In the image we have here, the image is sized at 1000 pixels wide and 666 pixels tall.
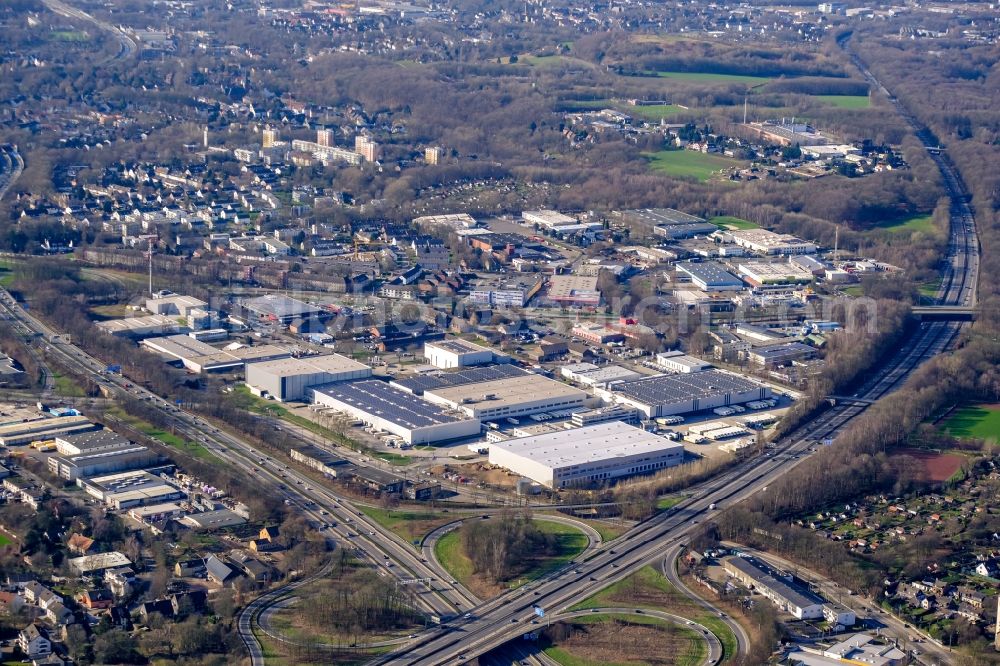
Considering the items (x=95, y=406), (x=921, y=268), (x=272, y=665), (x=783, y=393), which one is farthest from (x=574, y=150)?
(x=272, y=665)

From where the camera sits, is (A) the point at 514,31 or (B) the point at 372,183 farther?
(A) the point at 514,31

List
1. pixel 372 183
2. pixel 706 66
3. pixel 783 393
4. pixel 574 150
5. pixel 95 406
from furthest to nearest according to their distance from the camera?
pixel 706 66, pixel 574 150, pixel 372 183, pixel 783 393, pixel 95 406

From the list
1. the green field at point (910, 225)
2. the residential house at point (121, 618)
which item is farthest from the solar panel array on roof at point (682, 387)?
the green field at point (910, 225)

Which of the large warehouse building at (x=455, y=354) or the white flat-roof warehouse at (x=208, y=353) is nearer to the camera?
the white flat-roof warehouse at (x=208, y=353)

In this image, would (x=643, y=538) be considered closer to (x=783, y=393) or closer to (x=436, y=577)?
(x=436, y=577)

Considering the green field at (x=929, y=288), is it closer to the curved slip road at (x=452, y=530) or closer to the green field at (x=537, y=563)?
the curved slip road at (x=452, y=530)

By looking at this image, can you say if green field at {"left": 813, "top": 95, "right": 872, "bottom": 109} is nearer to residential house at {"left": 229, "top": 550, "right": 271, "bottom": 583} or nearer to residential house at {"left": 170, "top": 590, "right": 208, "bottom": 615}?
residential house at {"left": 229, "top": 550, "right": 271, "bottom": 583}

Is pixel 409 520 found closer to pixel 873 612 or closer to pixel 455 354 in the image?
pixel 873 612
